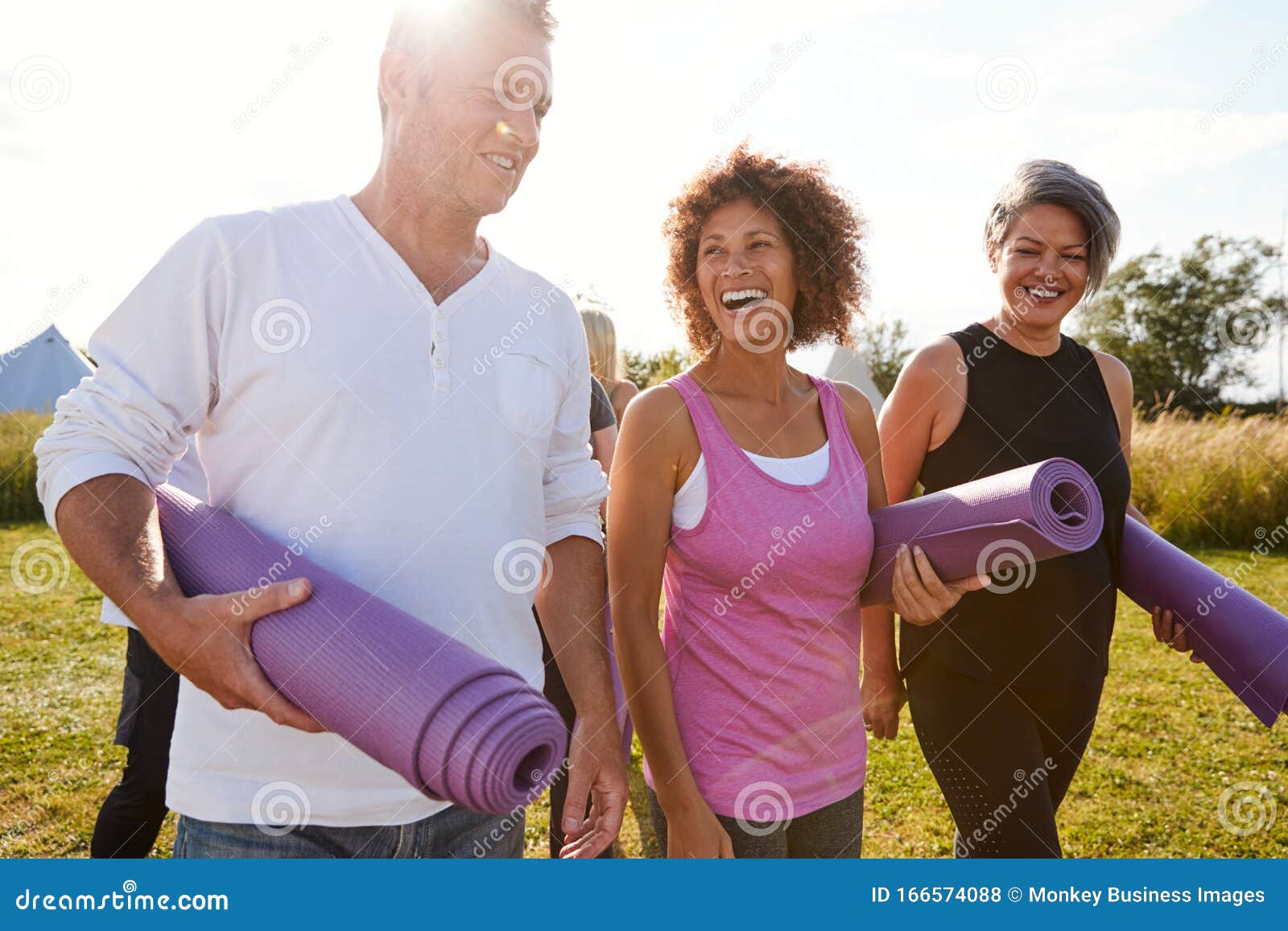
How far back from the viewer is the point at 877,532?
2244 millimetres

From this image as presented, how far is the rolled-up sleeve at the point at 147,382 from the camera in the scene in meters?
1.43

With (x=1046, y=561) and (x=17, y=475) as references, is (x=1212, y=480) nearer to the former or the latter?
(x=1046, y=561)

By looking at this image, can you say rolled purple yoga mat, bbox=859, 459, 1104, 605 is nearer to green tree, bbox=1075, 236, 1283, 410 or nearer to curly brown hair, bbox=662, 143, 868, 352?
curly brown hair, bbox=662, 143, 868, 352

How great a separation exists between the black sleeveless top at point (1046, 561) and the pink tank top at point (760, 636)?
21.8 inches

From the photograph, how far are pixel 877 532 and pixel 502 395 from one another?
3.40 ft

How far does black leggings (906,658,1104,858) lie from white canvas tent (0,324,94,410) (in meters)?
23.7

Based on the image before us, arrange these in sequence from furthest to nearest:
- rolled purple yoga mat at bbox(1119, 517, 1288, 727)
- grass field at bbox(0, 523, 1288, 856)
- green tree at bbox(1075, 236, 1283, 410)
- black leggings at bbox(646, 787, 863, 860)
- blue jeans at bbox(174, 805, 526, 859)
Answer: green tree at bbox(1075, 236, 1283, 410), grass field at bbox(0, 523, 1288, 856), rolled purple yoga mat at bbox(1119, 517, 1288, 727), black leggings at bbox(646, 787, 863, 860), blue jeans at bbox(174, 805, 526, 859)

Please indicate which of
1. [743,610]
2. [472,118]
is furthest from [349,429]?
[743,610]

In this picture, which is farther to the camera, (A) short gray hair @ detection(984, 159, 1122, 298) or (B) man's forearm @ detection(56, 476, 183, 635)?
(A) short gray hair @ detection(984, 159, 1122, 298)

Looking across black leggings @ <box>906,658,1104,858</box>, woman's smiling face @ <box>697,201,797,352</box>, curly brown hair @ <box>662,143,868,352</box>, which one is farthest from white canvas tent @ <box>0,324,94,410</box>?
black leggings @ <box>906,658,1104,858</box>

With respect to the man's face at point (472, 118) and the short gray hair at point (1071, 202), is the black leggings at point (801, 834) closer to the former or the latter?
the man's face at point (472, 118)

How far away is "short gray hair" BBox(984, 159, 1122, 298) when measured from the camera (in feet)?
8.46

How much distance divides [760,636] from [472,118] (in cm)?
126

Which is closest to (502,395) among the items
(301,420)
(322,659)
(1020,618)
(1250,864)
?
(301,420)
